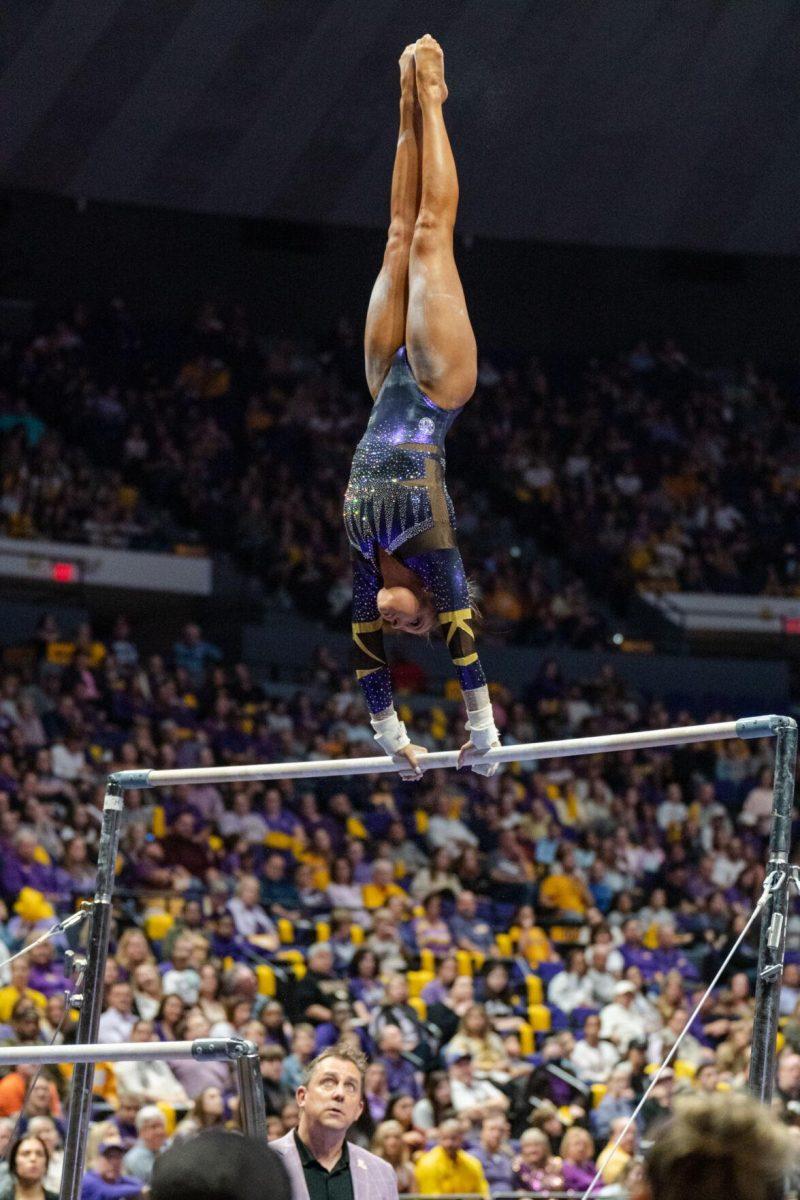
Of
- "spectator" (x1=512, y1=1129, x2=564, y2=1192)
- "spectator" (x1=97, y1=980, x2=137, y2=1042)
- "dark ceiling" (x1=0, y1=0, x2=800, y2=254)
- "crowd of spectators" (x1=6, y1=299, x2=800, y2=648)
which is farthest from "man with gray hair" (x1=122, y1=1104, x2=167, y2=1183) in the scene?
"dark ceiling" (x1=0, y1=0, x2=800, y2=254)

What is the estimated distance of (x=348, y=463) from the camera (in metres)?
19.1

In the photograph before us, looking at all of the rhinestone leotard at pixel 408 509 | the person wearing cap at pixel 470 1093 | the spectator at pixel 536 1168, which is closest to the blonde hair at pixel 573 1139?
the spectator at pixel 536 1168

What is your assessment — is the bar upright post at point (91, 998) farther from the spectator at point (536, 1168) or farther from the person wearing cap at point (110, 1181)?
the spectator at point (536, 1168)

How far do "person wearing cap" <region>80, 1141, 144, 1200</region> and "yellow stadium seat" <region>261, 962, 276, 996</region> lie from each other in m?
2.89

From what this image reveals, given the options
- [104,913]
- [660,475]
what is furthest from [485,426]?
[104,913]

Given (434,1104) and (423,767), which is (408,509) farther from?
(434,1104)

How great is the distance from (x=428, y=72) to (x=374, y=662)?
229 centimetres

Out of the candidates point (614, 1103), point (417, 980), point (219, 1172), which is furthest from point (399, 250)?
point (417, 980)

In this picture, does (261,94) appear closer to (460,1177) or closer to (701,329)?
(701,329)

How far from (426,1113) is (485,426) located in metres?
12.5

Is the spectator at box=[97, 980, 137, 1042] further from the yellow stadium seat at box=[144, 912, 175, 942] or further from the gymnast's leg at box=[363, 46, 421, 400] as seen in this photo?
the gymnast's leg at box=[363, 46, 421, 400]

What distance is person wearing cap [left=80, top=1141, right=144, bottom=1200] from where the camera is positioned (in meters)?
7.75

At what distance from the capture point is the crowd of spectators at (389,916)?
30.0 feet

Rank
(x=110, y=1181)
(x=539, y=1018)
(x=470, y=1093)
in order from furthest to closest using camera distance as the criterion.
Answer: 1. (x=539, y=1018)
2. (x=470, y=1093)
3. (x=110, y=1181)
